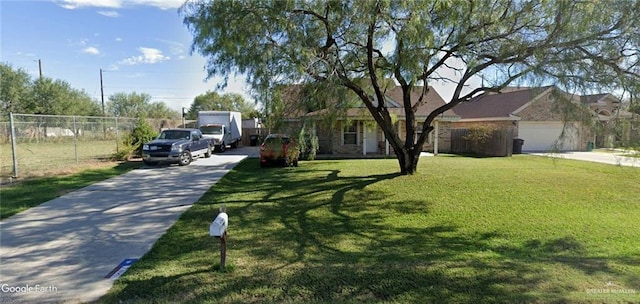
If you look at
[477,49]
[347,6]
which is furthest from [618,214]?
[347,6]

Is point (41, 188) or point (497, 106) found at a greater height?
point (497, 106)

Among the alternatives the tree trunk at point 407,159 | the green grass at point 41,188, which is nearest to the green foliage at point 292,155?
the tree trunk at point 407,159

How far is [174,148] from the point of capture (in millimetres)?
14570

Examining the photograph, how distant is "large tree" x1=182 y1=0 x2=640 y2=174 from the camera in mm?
6664

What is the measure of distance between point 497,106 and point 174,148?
24366 mm

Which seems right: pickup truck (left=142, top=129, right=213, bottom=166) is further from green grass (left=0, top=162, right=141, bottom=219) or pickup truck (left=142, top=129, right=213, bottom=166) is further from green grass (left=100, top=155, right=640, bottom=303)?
green grass (left=100, top=155, right=640, bottom=303)

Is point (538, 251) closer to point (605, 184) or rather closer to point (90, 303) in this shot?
point (90, 303)

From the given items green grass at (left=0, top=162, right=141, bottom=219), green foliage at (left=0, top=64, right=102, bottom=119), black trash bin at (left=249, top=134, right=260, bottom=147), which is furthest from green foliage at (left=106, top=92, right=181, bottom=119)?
green grass at (left=0, top=162, right=141, bottom=219)

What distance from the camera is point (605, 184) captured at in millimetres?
10734

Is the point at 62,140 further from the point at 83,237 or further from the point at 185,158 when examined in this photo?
the point at 83,237

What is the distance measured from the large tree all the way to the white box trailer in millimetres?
14410

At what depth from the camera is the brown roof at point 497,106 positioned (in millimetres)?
24753

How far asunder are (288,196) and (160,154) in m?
8.12

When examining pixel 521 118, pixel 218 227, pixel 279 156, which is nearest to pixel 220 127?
pixel 279 156
